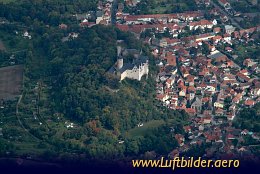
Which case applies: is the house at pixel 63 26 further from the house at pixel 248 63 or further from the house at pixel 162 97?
the house at pixel 162 97

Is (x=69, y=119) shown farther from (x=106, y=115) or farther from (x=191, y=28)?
(x=191, y=28)

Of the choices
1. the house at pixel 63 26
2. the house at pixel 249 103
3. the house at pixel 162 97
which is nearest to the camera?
the house at pixel 249 103

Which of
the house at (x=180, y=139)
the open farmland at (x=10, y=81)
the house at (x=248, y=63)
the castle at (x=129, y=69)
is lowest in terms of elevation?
the house at (x=180, y=139)

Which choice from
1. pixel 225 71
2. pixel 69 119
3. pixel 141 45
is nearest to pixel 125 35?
pixel 141 45

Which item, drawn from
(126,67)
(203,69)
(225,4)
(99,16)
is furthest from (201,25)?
(126,67)

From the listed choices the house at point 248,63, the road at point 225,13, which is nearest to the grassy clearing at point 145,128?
the house at point 248,63

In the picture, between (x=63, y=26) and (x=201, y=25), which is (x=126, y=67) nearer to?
(x=63, y=26)

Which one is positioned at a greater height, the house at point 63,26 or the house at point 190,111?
the house at point 63,26

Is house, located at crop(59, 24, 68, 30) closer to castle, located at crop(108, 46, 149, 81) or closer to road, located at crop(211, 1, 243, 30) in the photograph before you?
castle, located at crop(108, 46, 149, 81)
